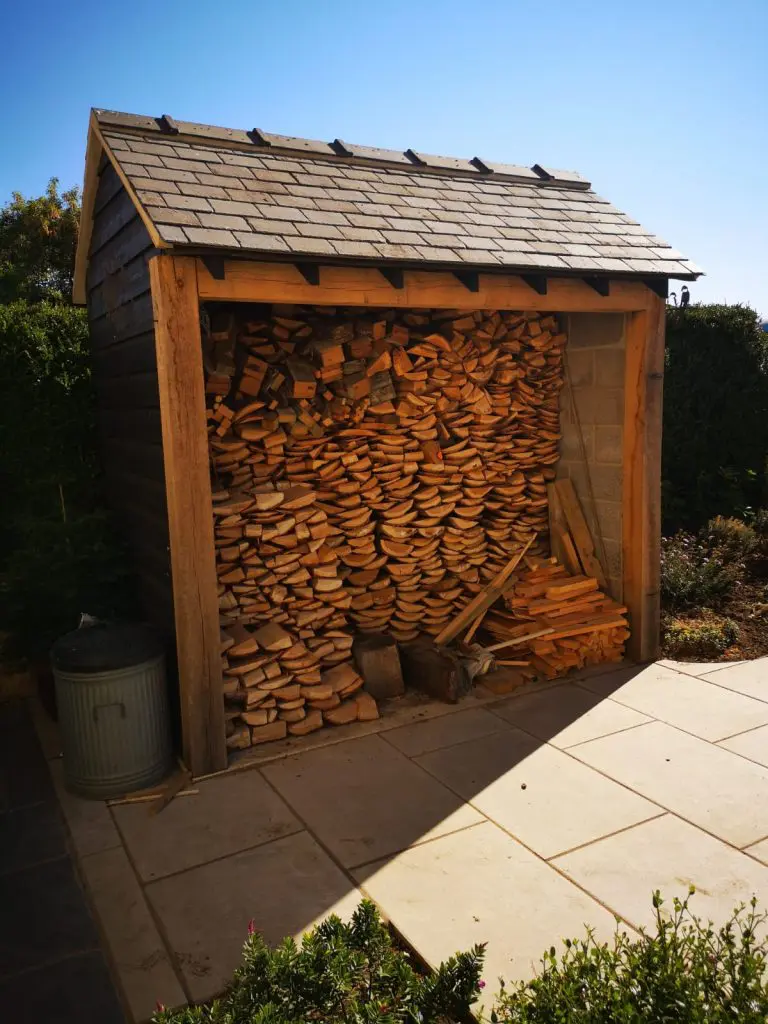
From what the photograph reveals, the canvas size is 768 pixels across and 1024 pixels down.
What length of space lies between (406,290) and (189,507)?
182cm

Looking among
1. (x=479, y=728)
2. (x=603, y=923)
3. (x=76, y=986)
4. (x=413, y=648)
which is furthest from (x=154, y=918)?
(x=413, y=648)

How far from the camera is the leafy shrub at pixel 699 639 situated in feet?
19.8

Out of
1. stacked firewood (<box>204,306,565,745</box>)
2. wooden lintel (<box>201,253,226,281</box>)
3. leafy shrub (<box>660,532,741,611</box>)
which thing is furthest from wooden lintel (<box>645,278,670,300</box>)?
wooden lintel (<box>201,253,226,281</box>)

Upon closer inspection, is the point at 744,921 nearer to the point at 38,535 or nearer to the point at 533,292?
the point at 533,292

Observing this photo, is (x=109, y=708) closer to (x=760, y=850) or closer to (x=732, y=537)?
(x=760, y=850)

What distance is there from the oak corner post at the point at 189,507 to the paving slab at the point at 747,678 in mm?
3407

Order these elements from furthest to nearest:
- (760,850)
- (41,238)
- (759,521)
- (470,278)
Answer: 1. (41,238)
2. (759,521)
3. (470,278)
4. (760,850)

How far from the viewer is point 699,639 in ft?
19.9

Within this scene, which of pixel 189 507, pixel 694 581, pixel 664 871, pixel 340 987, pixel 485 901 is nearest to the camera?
pixel 340 987

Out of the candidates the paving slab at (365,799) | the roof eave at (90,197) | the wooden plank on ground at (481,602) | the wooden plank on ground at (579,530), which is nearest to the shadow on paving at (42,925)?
the paving slab at (365,799)

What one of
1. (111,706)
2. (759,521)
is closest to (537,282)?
(111,706)

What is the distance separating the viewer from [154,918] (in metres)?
3.25

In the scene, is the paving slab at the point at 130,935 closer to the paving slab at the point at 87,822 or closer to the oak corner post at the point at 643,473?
the paving slab at the point at 87,822

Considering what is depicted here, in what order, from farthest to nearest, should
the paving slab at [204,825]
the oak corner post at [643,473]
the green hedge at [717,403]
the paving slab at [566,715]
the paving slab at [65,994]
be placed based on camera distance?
the green hedge at [717,403] → the oak corner post at [643,473] → the paving slab at [566,715] → the paving slab at [204,825] → the paving slab at [65,994]
